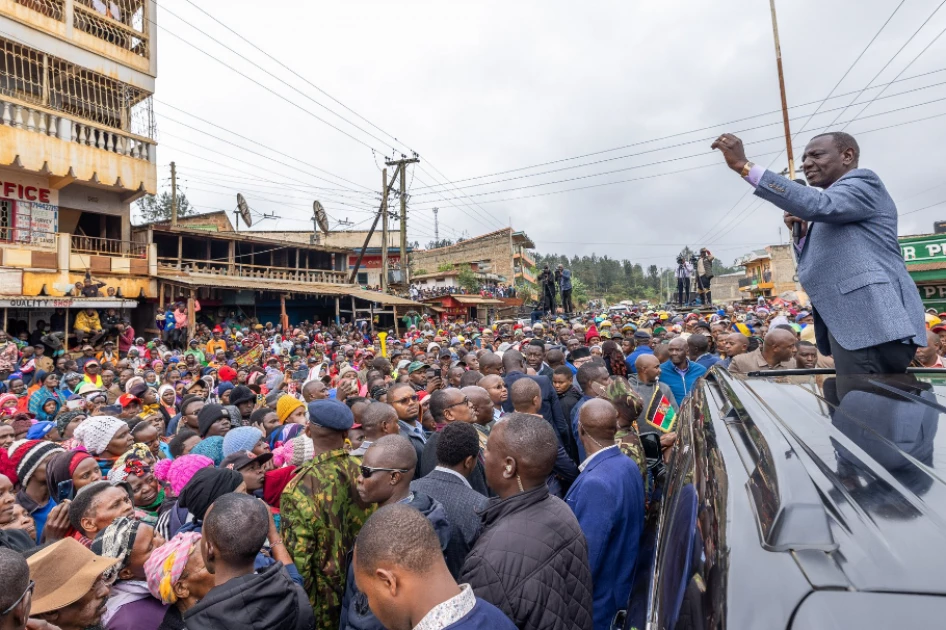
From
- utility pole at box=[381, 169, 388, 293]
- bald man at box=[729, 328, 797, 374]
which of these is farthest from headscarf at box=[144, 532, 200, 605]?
utility pole at box=[381, 169, 388, 293]

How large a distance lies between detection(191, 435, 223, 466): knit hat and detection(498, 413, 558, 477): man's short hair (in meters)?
2.69

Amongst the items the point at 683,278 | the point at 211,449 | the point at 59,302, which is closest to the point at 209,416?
the point at 211,449

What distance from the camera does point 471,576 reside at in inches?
80.0

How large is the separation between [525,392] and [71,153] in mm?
18705

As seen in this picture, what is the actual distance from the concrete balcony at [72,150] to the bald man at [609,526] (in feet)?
63.1

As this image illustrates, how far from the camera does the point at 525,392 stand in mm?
4152

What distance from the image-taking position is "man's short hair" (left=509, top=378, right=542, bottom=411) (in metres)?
4.15

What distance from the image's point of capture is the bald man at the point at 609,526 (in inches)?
98.7

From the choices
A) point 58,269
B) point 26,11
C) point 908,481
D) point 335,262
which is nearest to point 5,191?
point 58,269

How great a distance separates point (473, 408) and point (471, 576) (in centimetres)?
229

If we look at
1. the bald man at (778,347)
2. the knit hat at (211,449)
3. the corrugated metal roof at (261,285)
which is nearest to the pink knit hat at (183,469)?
the knit hat at (211,449)

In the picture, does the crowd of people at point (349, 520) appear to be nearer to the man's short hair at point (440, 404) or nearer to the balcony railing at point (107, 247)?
the man's short hair at point (440, 404)

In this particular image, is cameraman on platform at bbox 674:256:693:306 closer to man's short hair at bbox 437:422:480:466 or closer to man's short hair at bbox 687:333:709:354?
man's short hair at bbox 687:333:709:354

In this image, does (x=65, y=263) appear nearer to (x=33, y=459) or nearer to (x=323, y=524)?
(x=33, y=459)
